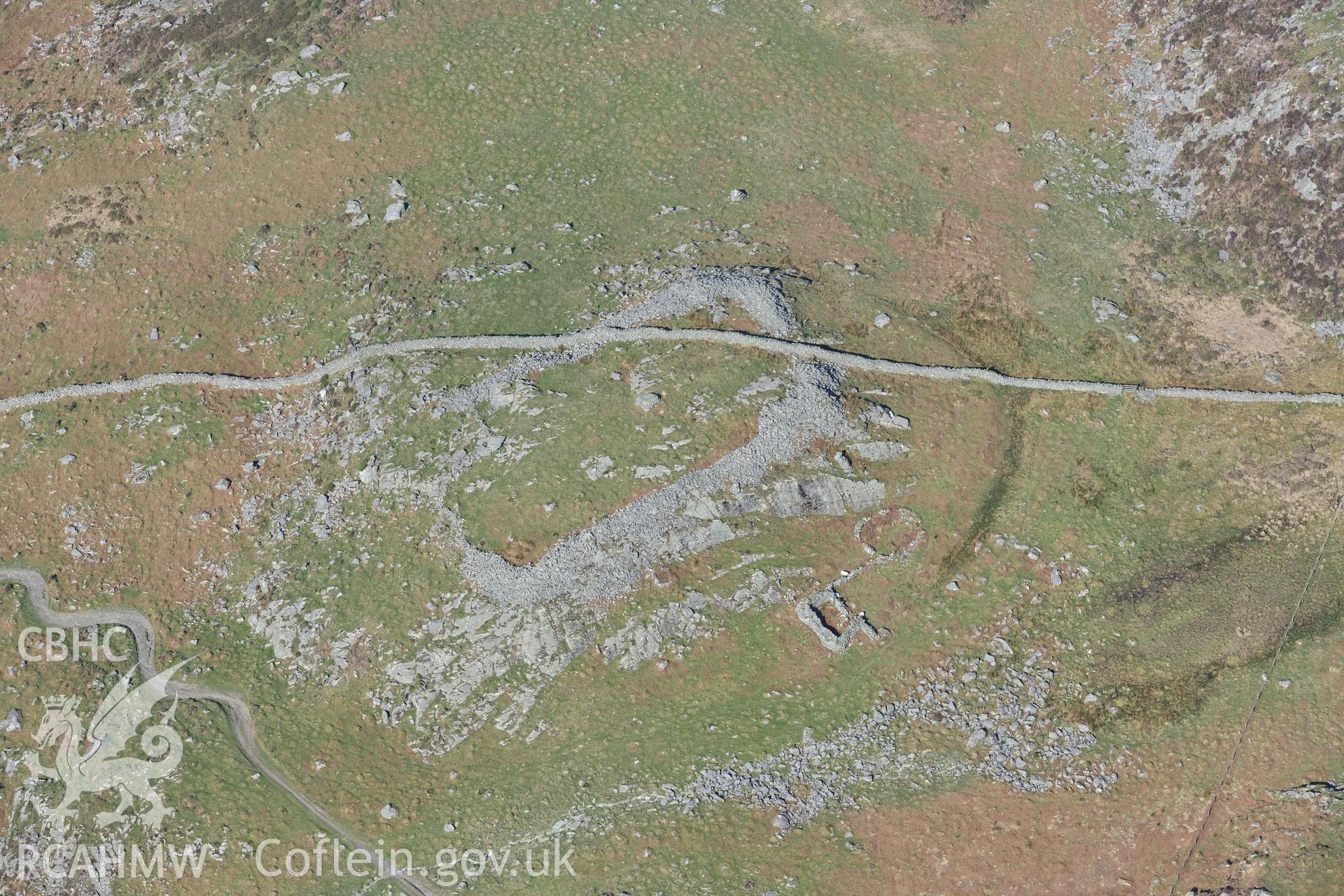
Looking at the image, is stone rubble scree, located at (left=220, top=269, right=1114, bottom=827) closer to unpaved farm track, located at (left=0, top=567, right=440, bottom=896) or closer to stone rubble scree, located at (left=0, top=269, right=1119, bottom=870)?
stone rubble scree, located at (left=0, top=269, right=1119, bottom=870)

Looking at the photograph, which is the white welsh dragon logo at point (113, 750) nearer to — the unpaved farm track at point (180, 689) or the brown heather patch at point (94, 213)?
the unpaved farm track at point (180, 689)

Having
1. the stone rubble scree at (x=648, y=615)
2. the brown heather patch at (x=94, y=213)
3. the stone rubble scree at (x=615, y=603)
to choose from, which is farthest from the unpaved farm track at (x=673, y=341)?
the brown heather patch at (x=94, y=213)

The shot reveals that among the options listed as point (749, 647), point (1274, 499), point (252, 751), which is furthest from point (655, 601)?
point (1274, 499)

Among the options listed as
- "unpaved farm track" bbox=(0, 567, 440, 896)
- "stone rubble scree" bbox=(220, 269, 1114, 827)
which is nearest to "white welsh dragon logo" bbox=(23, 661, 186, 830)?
"unpaved farm track" bbox=(0, 567, 440, 896)

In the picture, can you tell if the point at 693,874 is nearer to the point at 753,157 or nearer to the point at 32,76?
the point at 753,157

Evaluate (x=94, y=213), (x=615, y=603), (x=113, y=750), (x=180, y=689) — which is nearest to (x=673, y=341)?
(x=615, y=603)
